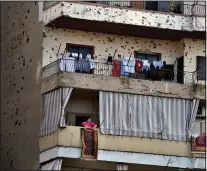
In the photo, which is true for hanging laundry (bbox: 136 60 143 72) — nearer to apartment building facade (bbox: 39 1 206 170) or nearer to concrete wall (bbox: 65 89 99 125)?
apartment building facade (bbox: 39 1 206 170)

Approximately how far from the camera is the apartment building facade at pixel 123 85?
101 feet

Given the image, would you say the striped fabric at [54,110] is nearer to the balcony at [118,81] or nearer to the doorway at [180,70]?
the balcony at [118,81]

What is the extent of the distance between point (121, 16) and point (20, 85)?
5665mm

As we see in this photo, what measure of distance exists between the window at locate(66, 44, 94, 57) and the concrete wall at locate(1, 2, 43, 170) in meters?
1.34

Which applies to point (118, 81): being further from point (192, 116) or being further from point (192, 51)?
point (192, 51)

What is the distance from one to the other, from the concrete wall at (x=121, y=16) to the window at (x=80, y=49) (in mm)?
1562

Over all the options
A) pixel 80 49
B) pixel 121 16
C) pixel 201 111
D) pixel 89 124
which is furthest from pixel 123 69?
pixel 201 111

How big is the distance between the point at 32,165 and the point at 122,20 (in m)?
7.24

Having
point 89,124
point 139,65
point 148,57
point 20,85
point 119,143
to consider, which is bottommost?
point 119,143

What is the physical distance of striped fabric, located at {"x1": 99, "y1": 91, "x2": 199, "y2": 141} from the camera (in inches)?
1229

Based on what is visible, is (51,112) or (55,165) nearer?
(55,165)

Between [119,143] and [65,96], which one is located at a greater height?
[65,96]

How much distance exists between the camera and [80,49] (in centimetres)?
3297

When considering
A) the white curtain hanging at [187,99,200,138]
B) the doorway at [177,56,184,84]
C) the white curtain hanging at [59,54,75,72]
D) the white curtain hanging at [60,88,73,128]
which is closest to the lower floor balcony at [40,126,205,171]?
the white curtain hanging at [60,88,73,128]
